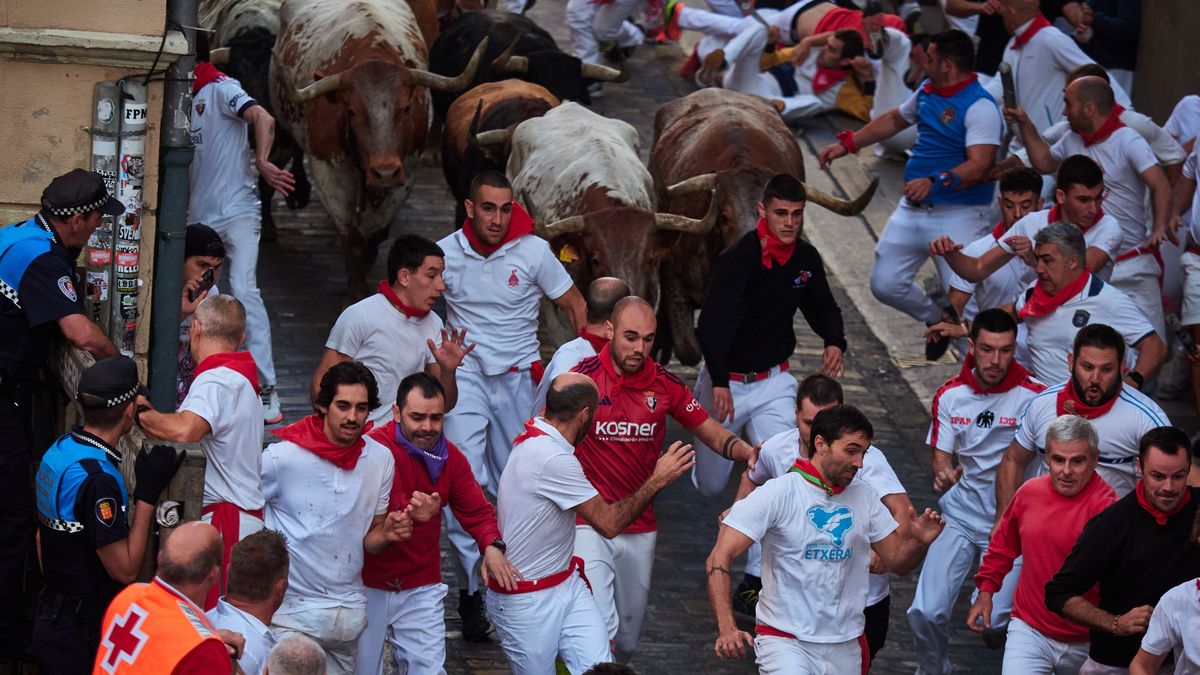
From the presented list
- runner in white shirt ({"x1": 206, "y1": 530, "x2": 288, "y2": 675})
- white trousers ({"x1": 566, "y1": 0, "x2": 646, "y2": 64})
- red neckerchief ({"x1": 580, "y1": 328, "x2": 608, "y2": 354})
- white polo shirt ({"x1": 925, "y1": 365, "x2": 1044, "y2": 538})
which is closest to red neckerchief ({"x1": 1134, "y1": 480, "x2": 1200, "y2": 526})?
white polo shirt ({"x1": 925, "y1": 365, "x2": 1044, "y2": 538})

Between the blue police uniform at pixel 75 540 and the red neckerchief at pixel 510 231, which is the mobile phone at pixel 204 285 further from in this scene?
the blue police uniform at pixel 75 540

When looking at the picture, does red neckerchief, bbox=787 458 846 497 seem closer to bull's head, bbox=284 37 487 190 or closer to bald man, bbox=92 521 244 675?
bald man, bbox=92 521 244 675

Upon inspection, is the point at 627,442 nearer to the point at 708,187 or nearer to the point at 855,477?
the point at 855,477

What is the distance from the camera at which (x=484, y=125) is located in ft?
46.8

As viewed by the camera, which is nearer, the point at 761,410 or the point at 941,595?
the point at 941,595

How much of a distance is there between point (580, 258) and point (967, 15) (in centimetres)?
577

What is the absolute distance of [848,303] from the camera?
15.9 meters

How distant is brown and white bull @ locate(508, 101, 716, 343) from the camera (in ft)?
38.8

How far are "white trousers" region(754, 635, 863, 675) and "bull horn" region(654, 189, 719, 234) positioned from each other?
4.24 m

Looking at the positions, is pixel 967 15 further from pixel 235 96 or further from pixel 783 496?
pixel 783 496

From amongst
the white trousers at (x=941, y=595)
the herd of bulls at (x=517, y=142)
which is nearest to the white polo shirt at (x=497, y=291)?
the herd of bulls at (x=517, y=142)

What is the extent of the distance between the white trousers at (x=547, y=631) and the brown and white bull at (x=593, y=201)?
3.58 metres

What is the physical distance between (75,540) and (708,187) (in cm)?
618

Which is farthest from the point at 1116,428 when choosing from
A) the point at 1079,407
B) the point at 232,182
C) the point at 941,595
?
the point at 232,182
